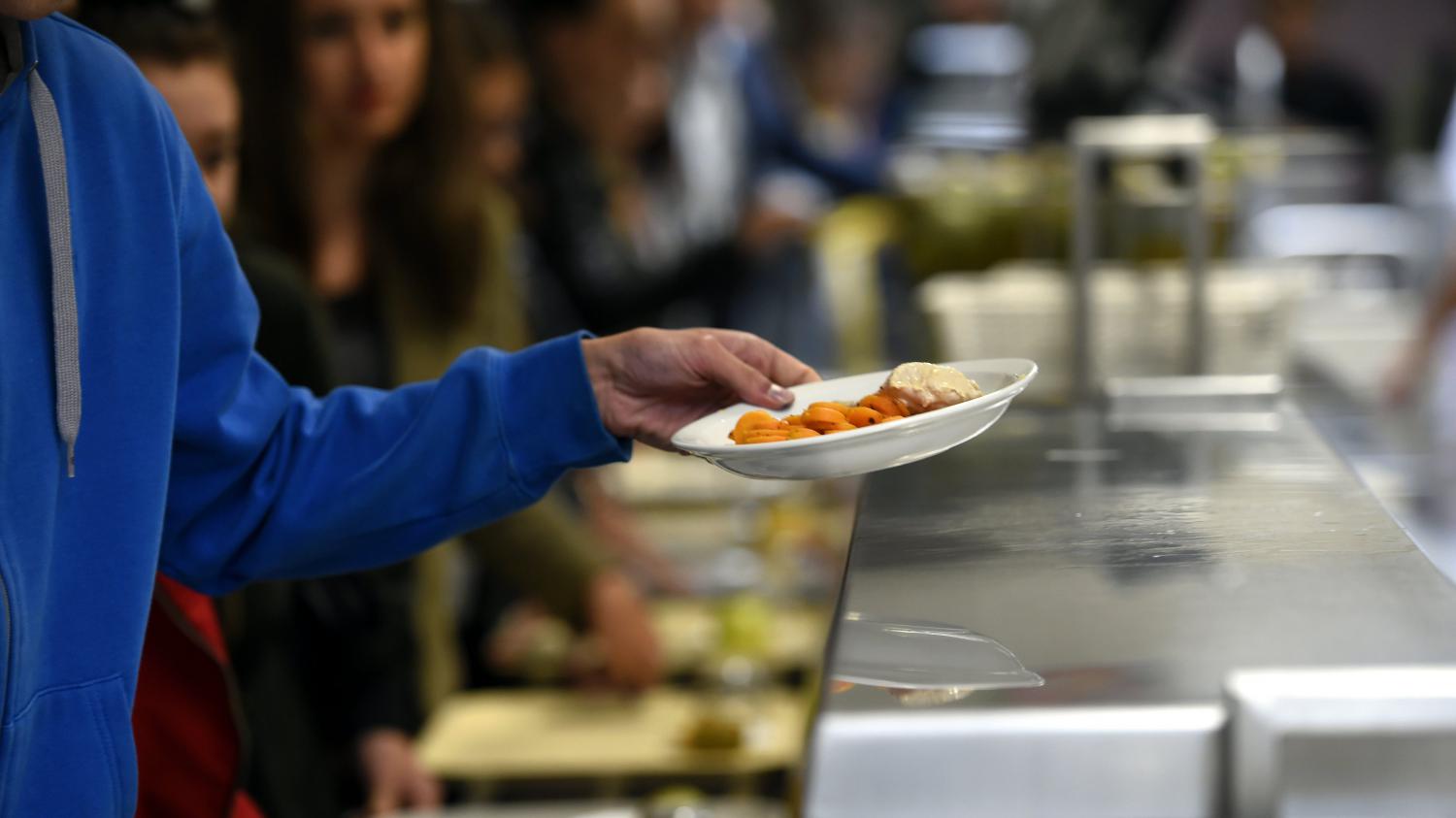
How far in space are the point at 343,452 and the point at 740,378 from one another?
295 mm

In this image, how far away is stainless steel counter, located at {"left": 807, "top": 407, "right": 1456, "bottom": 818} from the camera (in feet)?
2.05

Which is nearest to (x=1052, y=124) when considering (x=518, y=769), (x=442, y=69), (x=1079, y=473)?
(x=442, y=69)

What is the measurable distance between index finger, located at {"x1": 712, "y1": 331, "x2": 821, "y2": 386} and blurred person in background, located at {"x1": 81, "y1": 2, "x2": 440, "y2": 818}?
1.45ft

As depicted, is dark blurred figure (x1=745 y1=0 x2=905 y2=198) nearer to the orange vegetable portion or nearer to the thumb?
the thumb

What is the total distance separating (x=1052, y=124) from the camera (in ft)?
9.55

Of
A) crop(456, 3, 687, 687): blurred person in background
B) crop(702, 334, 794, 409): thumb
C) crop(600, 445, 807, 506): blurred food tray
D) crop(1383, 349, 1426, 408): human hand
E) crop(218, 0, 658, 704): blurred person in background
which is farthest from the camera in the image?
crop(600, 445, 807, 506): blurred food tray

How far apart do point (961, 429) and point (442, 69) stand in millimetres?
1464

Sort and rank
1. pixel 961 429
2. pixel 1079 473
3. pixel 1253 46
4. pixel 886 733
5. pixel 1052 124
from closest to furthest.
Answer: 1. pixel 886 733
2. pixel 961 429
3. pixel 1079 473
4. pixel 1052 124
5. pixel 1253 46

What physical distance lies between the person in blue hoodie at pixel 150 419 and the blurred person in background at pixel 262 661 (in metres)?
0.10

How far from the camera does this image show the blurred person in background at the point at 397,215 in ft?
6.41

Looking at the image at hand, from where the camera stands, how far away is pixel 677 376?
1.01 metres

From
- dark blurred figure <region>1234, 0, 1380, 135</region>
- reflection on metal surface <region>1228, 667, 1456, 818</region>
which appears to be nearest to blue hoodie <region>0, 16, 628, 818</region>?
reflection on metal surface <region>1228, 667, 1456, 818</region>

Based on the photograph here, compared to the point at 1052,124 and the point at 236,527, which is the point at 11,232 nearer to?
the point at 236,527

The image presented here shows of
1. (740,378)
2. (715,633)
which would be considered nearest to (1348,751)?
(740,378)
